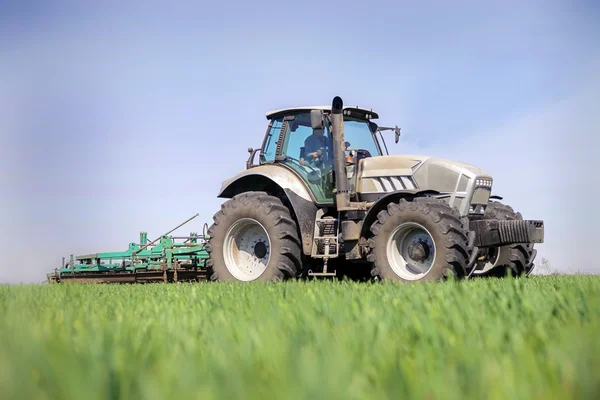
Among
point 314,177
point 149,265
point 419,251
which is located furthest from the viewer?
point 149,265

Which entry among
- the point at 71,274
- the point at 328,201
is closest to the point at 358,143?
the point at 328,201

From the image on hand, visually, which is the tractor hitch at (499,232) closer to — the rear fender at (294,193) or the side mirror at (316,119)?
the rear fender at (294,193)

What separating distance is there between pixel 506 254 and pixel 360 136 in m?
2.55

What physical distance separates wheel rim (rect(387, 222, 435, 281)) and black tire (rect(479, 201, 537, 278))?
158 cm

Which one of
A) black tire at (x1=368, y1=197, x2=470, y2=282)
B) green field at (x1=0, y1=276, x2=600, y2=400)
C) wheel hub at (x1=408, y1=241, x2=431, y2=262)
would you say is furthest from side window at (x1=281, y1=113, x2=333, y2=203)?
green field at (x1=0, y1=276, x2=600, y2=400)

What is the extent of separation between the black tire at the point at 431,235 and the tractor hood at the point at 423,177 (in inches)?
29.7

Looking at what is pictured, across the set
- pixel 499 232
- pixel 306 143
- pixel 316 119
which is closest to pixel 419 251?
pixel 499 232

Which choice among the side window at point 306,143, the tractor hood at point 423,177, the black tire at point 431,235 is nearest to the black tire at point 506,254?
the tractor hood at point 423,177

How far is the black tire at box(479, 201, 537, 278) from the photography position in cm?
784

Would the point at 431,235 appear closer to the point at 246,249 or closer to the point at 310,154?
the point at 310,154

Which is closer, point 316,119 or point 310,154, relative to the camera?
point 316,119

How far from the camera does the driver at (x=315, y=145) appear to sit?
7.77 meters

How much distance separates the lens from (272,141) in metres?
8.34

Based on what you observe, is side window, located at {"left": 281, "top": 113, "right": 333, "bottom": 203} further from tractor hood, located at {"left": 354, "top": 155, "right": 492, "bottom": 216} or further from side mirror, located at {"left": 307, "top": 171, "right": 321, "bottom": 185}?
tractor hood, located at {"left": 354, "top": 155, "right": 492, "bottom": 216}
